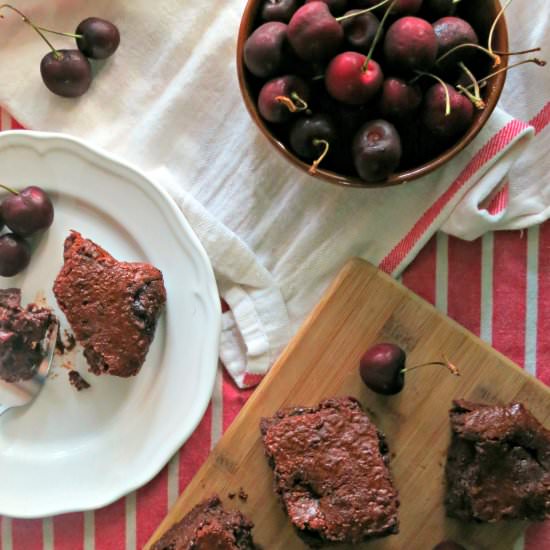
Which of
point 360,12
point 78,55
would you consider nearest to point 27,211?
point 78,55

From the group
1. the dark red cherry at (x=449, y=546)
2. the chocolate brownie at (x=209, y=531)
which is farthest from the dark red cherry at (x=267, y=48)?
the dark red cherry at (x=449, y=546)

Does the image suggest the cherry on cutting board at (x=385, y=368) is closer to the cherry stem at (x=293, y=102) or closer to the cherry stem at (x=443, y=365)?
the cherry stem at (x=443, y=365)

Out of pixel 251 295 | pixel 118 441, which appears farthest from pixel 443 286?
pixel 118 441

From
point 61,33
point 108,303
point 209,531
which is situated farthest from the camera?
point 61,33

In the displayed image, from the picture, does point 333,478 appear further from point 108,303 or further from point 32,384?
point 32,384

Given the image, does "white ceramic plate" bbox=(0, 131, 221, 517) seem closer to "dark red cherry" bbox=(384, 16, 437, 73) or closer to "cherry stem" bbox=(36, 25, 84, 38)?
"cherry stem" bbox=(36, 25, 84, 38)

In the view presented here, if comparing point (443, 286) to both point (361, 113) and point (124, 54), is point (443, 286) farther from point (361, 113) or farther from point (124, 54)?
point (124, 54)
